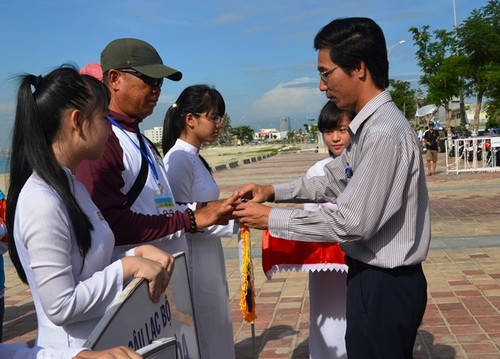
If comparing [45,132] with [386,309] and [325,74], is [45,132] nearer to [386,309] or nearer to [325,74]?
[325,74]

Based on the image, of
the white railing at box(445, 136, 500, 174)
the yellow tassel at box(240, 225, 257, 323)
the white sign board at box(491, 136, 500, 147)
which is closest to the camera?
the yellow tassel at box(240, 225, 257, 323)

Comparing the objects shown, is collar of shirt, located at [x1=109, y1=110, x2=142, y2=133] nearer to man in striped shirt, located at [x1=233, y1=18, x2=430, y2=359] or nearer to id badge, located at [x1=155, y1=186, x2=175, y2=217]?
id badge, located at [x1=155, y1=186, x2=175, y2=217]

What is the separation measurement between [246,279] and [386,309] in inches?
39.7

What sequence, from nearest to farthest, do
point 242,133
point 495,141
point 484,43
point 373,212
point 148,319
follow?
point 148,319
point 373,212
point 495,141
point 484,43
point 242,133

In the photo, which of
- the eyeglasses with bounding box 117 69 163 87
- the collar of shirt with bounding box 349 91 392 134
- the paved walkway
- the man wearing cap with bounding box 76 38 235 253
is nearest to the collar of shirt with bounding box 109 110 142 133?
the man wearing cap with bounding box 76 38 235 253

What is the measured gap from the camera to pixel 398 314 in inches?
94.8

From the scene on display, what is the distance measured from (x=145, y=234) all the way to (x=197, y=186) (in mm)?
1023

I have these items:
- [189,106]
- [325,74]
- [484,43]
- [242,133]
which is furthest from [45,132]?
[242,133]

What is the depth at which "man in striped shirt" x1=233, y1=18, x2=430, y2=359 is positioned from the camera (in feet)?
7.53

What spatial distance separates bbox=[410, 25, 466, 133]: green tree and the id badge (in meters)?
27.9

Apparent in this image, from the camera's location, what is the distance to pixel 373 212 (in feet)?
7.45

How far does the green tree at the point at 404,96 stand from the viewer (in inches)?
2114

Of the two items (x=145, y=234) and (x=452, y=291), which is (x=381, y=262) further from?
(x=452, y=291)

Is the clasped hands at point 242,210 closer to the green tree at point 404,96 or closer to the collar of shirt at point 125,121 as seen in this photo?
the collar of shirt at point 125,121
